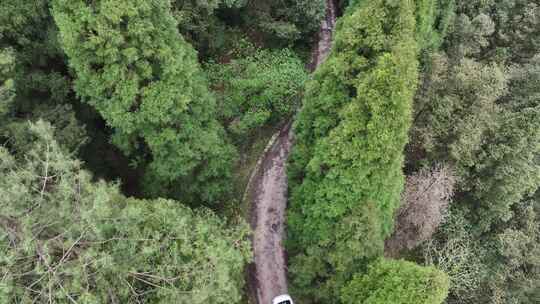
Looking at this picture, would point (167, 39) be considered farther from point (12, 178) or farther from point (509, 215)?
point (509, 215)

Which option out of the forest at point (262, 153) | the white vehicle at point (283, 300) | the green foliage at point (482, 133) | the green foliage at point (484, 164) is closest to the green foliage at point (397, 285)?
the forest at point (262, 153)

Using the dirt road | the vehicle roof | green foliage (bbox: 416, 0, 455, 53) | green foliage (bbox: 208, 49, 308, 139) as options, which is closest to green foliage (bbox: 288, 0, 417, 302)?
the vehicle roof

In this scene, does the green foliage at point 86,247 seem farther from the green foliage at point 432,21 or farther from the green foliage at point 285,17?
the green foliage at point 285,17

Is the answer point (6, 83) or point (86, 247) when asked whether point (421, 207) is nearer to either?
point (86, 247)

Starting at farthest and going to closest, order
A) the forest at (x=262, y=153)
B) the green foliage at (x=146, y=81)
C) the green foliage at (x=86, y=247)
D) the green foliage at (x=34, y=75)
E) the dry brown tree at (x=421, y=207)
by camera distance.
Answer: the dry brown tree at (x=421, y=207) → the green foliage at (x=34, y=75) → the green foliage at (x=146, y=81) → the forest at (x=262, y=153) → the green foliage at (x=86, y=247)

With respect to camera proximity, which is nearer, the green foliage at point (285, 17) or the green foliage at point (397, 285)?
the green foliage at point (397, 285)

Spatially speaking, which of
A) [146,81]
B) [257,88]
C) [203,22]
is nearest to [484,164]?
[257,88]
